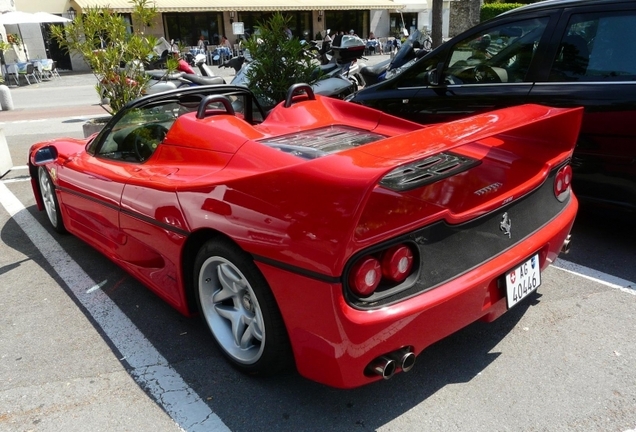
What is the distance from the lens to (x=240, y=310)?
2641 millimetres

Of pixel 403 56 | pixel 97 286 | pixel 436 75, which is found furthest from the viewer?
pixel 403 56

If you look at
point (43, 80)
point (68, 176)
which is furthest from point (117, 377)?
point (43, 80)

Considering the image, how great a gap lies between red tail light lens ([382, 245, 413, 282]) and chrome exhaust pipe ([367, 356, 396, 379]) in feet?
1.05

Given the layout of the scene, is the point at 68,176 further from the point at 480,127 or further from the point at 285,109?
the point at 480,127

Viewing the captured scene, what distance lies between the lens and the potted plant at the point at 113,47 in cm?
704

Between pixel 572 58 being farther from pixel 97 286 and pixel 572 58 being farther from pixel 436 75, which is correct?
pixel 97 286

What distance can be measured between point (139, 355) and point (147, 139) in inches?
54.8

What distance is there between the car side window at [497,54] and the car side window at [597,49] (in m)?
0.24

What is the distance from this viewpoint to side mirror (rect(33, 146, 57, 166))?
152 inches

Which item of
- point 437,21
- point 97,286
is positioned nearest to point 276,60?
point 97,286

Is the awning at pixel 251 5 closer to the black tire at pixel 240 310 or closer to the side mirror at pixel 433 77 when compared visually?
the side mirror at pixel 433 77

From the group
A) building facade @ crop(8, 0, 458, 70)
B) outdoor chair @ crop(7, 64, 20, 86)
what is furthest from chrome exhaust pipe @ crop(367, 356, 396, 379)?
building facade @ crop(8, 0, 458, 70)

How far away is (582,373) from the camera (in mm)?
2631

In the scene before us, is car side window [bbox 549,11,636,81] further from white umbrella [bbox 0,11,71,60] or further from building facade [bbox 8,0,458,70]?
white umbrella [bbox 0,11,71,60]
